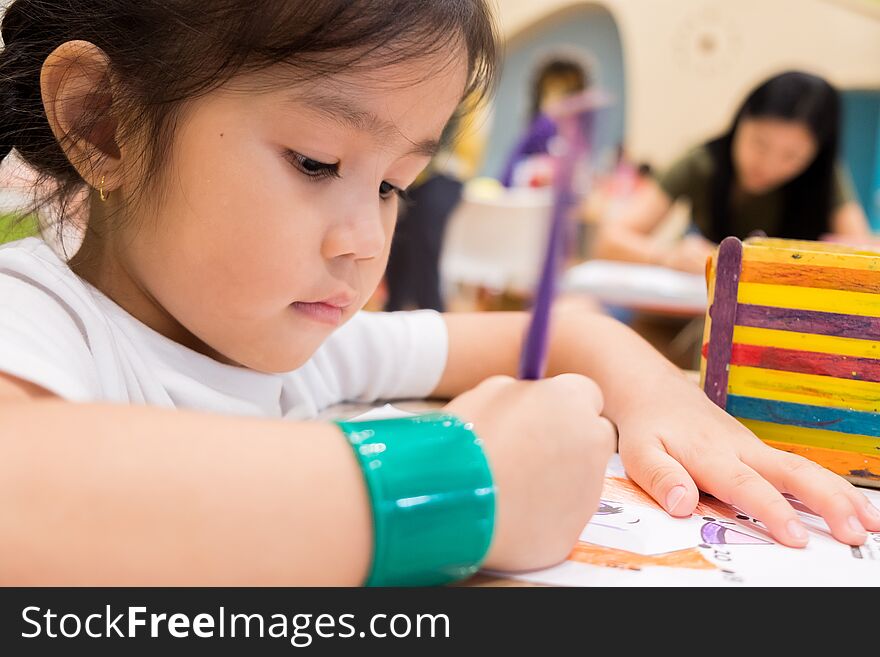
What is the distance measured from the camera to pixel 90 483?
0.33 meters

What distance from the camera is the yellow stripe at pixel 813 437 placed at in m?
0.61

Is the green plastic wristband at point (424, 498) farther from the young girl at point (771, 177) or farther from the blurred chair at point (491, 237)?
the blurred chair at point (491, 237)

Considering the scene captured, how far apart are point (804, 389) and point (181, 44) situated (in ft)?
1.63

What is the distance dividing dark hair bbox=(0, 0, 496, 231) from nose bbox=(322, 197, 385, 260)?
84mm

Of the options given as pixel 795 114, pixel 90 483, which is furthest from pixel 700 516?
pixel 795 114

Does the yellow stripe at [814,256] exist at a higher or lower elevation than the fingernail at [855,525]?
higher

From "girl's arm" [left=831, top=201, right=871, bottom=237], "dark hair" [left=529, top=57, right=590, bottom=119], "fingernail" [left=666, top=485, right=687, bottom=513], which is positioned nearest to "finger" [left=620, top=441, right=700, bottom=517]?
"fingernail" [left=666, top=485, right=687, bottom=513]

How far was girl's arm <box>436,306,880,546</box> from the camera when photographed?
0.51 metres

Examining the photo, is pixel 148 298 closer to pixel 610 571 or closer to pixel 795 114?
pixel 610 571

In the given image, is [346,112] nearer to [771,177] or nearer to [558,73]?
[771,177]

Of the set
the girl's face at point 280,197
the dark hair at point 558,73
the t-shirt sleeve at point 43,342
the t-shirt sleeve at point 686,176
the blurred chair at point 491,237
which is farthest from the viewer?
the dark hair at point 558,73

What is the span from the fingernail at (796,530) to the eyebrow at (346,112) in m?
0.33

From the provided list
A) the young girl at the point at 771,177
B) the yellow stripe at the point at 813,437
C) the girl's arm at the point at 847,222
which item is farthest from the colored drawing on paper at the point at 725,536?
the girl's arm at the point at 847,222
